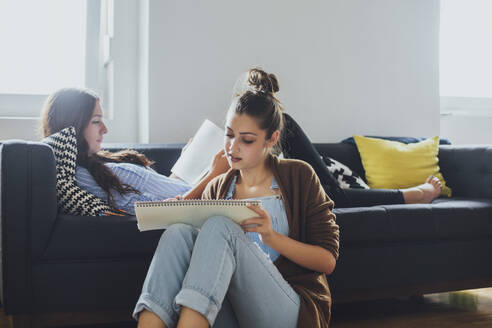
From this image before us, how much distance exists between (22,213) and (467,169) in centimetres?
213

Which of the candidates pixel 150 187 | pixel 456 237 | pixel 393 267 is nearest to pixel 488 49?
pixel 456 237

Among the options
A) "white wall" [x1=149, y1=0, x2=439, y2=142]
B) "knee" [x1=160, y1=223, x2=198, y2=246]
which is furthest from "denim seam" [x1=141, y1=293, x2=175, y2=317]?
"white wall" [x1=149, y1=0, x2=439, y2=142]

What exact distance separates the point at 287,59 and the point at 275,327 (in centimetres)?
199

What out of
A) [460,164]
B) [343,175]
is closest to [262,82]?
[343,175]

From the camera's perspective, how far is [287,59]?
291cm

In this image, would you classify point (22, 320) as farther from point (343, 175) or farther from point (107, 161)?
point (343, 175)

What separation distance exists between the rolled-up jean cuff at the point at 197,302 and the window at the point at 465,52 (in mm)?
3045

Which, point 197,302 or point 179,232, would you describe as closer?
point 197,302

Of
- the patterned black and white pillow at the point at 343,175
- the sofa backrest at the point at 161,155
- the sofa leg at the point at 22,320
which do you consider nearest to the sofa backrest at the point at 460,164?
the patterned black and white pillow at the point at 343,175

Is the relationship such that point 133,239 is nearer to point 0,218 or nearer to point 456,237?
point 0,218

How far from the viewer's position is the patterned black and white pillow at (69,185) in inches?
64.9

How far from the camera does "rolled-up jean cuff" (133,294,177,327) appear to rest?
1.07 meters

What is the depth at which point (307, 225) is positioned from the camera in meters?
1.37

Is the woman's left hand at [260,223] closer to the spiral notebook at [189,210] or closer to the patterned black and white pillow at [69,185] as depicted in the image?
the spiral notebook at [189,210]
